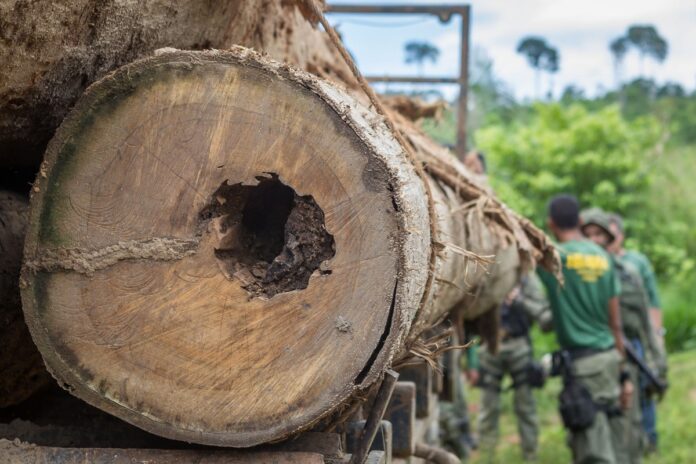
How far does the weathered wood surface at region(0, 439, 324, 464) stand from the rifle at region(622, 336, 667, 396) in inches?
172

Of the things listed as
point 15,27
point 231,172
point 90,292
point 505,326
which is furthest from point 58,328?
point 505,326

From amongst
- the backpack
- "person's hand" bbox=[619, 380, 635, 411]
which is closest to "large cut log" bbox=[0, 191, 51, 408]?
the backpack

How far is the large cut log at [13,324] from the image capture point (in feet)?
7.55

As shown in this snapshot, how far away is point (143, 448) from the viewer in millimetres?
Result: 2105

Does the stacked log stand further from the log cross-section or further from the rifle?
the rifle

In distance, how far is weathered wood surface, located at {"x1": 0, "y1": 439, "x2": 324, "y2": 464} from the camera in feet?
6.48

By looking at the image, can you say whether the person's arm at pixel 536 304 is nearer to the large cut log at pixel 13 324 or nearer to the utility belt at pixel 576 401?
the utility belt at pixel 576 401

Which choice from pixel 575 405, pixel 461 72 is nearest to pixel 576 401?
pixel 575 405

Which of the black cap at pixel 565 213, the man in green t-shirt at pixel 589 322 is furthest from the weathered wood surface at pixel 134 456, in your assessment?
the black cap at pixel 565 213

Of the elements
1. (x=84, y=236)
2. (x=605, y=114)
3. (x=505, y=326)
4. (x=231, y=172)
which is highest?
(x=605, y=114)

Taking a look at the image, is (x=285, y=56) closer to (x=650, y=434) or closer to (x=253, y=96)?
(x=253, y=96)

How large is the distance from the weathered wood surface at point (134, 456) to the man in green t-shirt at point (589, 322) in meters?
3.65

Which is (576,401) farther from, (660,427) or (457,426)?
(660,427)

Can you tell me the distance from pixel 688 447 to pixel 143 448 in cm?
620
